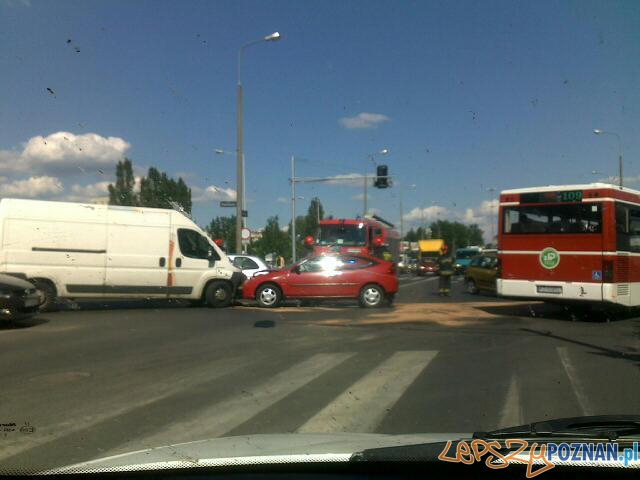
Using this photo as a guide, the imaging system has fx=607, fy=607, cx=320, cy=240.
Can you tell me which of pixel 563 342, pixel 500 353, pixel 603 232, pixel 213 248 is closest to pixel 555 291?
pixel 603 232

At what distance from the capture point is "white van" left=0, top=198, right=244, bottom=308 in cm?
1455

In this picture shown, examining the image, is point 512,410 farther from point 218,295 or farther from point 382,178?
point 382,178

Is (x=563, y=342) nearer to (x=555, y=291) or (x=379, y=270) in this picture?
(x=555, y=291)

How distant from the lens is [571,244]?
13.7m

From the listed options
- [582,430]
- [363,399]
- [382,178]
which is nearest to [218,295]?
[363,399]

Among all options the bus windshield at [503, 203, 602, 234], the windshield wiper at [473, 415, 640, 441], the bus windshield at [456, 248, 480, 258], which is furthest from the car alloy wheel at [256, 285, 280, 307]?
the bus windshield at [456, 248, 480, 258]

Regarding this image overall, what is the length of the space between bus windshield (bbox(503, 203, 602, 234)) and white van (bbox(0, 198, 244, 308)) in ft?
24.5

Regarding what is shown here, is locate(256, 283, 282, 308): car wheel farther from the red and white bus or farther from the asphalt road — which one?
the red and white bus

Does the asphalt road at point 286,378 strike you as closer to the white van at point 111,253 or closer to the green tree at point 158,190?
the white van at point 111,253

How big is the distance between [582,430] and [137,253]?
14113mm

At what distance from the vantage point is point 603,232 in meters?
13.2

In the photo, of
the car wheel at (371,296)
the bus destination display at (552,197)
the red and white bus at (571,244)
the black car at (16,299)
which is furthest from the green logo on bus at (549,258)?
the black car at (16,299)

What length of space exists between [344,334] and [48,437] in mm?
6741

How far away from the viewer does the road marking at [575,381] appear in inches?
231
